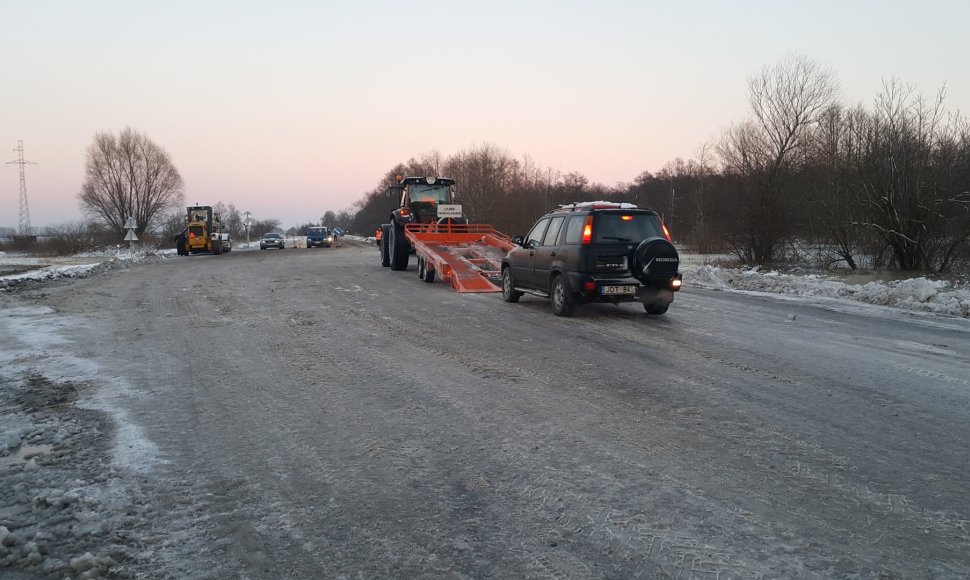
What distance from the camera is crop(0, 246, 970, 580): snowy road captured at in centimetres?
312

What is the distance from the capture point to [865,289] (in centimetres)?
1441

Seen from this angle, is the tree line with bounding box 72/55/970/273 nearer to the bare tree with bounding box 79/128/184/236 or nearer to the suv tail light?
the suv tail light

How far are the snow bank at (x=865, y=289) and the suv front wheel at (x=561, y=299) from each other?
7.38 m

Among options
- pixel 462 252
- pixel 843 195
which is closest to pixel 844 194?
pixel 843 195

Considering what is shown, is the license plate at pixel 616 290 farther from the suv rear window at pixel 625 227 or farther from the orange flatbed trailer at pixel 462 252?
the orange flatbed trailer at pixel 462 252

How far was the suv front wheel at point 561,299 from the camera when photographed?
10916 millimetres

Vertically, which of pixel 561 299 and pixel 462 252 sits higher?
pixel 462 252

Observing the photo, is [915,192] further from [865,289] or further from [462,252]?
[462,252]

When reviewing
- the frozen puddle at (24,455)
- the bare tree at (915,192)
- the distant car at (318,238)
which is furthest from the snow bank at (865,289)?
the distant car at (318,238)

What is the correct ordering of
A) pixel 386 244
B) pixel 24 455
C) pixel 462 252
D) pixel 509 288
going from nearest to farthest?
1. pixel 24 455
2. pixel 509 288
3. pixel 462 252
4. pixel 386 244

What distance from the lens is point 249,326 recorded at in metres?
10.1

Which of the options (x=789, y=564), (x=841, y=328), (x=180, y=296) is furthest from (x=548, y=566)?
(x=180, y=296)

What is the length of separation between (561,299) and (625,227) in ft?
5.56

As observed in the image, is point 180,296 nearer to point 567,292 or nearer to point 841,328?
point 567,292
